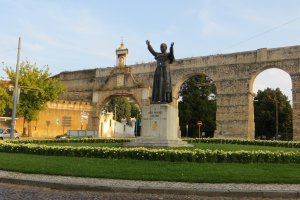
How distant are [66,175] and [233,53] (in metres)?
28.1

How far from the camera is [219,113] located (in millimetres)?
34156

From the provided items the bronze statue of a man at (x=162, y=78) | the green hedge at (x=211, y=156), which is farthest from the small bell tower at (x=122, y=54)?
the green hedge at (x=211, y=156)

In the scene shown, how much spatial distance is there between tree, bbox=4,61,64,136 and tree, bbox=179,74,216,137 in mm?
20298

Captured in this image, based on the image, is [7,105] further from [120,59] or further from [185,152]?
[185,152]

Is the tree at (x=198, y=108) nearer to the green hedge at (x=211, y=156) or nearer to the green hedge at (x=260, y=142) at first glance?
the green hedge at (x=260, y=142)

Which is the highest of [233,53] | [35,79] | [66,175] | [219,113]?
[233,53]

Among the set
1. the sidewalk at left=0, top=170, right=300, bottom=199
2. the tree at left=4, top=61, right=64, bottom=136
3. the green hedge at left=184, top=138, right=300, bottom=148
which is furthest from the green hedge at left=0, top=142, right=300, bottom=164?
the tree at left=4, top=61, right=64, bottom=136

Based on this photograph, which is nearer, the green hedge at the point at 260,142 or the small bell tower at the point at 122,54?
the green hedge at the point at 260,142

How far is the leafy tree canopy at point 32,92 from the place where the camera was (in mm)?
35031

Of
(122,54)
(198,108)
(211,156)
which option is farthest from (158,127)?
(198,108)

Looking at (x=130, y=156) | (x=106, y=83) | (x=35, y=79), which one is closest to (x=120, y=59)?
(x=106, y=83)

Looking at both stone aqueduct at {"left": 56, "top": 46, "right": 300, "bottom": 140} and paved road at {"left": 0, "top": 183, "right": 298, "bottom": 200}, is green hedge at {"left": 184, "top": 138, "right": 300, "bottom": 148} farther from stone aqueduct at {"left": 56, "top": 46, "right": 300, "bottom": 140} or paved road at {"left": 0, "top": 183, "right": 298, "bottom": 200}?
paved road at {"left": 0, "top": 183, "right": 298, "bottom": 200}

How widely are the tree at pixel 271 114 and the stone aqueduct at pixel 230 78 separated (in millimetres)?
17179

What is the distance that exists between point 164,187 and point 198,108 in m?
44.3
